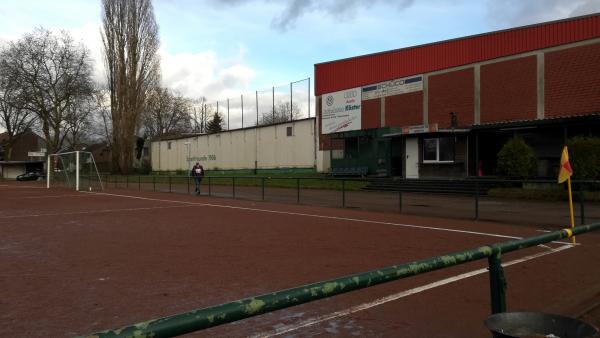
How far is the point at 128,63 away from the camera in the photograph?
5178 cm

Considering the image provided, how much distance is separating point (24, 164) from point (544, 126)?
73.0 metres

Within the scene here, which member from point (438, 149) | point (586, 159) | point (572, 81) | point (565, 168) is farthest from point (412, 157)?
point (565, 168)

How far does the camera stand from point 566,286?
6.46 meters

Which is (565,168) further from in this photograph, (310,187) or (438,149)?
(438,149)

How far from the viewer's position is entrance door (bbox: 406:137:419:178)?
30.2m

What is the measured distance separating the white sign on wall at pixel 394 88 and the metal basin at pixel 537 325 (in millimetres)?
33638

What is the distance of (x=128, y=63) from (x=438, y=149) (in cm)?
3525

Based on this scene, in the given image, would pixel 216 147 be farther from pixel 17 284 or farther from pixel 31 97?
pixel 17 284

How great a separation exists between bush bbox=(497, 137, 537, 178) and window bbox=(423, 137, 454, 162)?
19.0 ft

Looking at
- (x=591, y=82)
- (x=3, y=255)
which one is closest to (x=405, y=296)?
(x=3, y=255)

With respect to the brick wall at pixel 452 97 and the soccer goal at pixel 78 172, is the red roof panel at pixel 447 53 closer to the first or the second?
the brick wall at pixel 452 97

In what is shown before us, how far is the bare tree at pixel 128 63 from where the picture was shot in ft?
169

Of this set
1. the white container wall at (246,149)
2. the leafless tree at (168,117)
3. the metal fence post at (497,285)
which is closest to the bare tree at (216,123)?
the leafless tree at (168,117)

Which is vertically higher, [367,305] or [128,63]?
[128,63]
